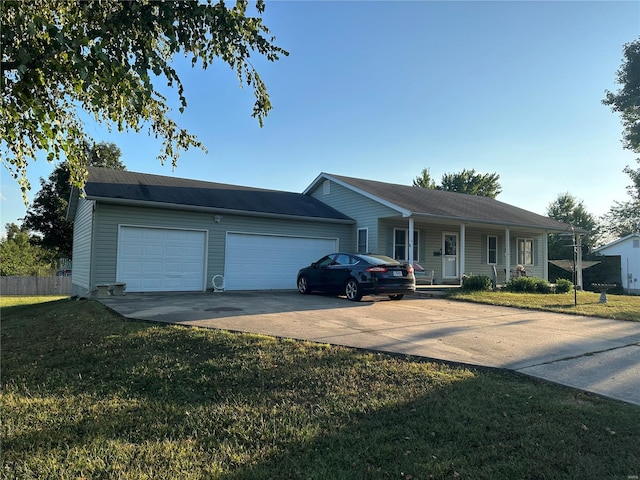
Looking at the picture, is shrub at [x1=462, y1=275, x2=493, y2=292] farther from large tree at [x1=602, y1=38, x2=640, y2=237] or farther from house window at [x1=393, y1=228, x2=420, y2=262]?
large tree at [x1=602, y1=38, x2=640, y2=237]

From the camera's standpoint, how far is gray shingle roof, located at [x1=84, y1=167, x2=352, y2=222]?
13.3 meters

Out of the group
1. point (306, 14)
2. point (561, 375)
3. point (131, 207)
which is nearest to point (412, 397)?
point (561, 375)

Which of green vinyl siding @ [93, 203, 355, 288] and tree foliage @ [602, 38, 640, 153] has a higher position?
tree foliage @ [602, 38, 640, 153]

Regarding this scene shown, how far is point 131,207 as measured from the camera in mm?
13055

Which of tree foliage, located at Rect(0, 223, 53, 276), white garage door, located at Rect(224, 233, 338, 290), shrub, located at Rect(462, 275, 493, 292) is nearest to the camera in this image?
shrub, located at Rect(462, 275, 493, 292)

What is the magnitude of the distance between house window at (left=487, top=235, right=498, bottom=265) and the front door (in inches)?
81.3

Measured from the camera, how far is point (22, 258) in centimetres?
3544

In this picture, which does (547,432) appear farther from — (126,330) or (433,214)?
(433,214)

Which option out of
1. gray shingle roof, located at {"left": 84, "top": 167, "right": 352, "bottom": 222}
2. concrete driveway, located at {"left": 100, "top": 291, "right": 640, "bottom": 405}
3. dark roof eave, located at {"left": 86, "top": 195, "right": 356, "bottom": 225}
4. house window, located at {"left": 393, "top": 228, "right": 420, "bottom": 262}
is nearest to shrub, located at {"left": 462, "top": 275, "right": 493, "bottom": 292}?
house window, located at {"left": 393, "top": 228, "right": 420, "bottom": 262}

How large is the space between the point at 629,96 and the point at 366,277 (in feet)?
73.9

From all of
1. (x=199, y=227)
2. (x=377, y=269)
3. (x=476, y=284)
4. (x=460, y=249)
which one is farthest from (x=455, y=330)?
(x=460, y=249)

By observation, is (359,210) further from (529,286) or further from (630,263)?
(630,263)

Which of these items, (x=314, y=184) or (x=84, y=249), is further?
(x=314, y=184)

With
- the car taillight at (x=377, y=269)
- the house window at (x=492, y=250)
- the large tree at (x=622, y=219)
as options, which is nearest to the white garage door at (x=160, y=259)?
the car taillight at (x=377, y=269)
